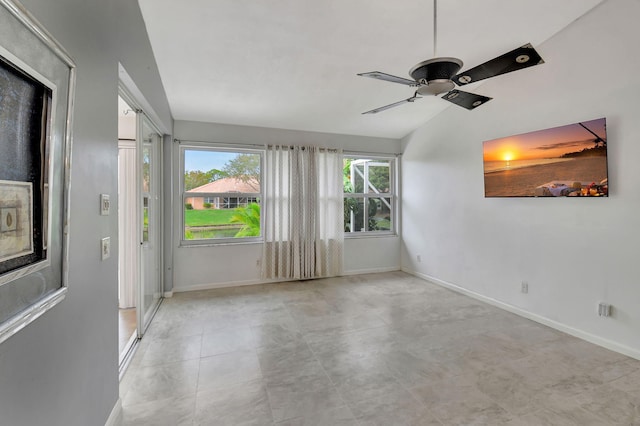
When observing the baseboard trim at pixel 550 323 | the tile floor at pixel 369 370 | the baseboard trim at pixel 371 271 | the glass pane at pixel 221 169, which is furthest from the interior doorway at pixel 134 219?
the baseboard trim at pixel 550 323

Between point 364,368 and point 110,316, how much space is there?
1800mm

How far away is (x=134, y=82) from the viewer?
2.27 meters

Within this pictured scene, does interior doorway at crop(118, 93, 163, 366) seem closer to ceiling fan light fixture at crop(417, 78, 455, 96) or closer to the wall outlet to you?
the wall outlet

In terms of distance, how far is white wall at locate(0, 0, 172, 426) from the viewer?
3.33ft

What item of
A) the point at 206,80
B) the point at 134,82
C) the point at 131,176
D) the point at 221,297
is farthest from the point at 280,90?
the point at 221,297

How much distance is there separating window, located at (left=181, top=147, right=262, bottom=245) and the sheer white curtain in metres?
0.25

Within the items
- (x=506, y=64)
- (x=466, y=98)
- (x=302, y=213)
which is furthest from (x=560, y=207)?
(x=302, y=213)

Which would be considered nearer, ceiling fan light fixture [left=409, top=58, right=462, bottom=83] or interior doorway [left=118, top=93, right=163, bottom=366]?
ceiling fan light fixture [left=409, top=58, right=462, bottom=83]

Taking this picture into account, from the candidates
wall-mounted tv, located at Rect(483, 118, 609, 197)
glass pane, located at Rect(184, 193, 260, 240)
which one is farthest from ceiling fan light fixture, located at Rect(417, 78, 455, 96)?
glass pane, located at Rect(184, 193, 260, 240)

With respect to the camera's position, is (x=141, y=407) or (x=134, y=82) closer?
(x=141, y=407)

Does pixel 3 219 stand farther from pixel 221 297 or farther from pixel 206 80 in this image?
pixel 221 297

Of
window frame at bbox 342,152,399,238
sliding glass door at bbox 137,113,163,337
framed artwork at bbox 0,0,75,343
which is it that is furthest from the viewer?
window frame at bbox 342,152,399,238

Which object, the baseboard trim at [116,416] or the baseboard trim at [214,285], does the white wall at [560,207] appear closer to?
the baseboard trim at [214,285]

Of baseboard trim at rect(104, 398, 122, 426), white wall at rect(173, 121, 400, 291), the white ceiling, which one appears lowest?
baseboard trim at rect(104, 398, 122, 426)
